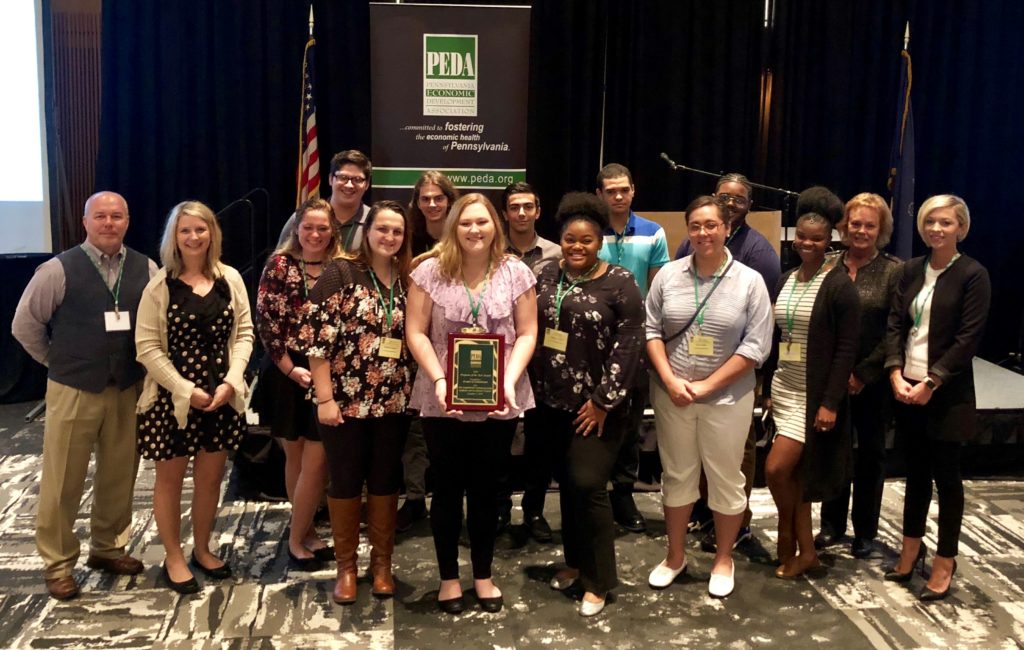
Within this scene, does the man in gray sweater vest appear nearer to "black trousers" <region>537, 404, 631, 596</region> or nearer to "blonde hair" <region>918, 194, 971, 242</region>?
"black trousers" <region>537, 404, 631, 596</region>

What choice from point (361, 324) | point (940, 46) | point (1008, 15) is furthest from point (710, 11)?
point (361, 324)

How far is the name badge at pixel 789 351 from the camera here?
10.4 ft

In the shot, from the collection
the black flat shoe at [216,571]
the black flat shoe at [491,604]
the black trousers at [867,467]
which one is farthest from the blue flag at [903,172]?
the black flat shoe at [216,571]

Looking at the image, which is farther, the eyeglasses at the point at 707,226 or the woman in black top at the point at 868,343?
the woman in black top at the point at 868,343

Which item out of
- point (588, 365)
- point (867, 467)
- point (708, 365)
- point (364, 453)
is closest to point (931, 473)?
point (867, 467)

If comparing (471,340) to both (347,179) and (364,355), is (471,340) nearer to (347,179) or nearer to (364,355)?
(364,355)

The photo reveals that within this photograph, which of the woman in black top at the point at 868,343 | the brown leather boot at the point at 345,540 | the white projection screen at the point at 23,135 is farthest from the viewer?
the white projection screen at the point at 23,135

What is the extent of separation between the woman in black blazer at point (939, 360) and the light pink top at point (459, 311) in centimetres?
139

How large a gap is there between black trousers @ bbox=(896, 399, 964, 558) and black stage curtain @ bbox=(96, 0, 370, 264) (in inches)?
164

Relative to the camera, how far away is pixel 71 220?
617cm

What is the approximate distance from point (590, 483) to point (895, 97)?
507 centimetres

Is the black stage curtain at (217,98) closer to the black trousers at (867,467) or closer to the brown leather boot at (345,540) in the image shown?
the brown leather boot at (345,540)

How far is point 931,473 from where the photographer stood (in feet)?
10.6

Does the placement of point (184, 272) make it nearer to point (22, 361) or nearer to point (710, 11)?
point (22, 361)
